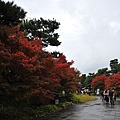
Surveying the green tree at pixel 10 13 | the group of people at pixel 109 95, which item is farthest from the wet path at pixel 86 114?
the group of people at pixel 109 95

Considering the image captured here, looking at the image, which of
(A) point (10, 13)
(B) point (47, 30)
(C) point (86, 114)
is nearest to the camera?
(A) point (10, 13)

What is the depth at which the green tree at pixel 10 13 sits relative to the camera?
1058 cm

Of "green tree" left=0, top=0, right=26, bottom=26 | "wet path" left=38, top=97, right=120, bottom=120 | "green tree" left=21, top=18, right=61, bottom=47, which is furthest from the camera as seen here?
"green tree" left=21, top=18, right=61, bottom=47

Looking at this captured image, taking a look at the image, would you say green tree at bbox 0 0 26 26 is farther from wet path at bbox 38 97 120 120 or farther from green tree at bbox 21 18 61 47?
green tree at bbox 21 18 61 47

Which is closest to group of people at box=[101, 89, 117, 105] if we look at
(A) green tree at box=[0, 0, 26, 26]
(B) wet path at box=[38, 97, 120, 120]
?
(B) wet path at box=[38, 97, 120, 120]

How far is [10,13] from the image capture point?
1073 centimetres

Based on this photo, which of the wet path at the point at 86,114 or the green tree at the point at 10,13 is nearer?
the green tree at the point at 10,13

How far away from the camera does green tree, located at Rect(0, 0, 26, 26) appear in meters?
10.6

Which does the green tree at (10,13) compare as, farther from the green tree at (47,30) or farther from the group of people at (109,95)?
the group of people at (109,95)

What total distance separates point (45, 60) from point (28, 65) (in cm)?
266

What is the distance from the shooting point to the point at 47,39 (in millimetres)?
21641

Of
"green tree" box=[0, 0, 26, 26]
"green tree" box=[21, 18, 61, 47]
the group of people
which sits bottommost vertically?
the group of people

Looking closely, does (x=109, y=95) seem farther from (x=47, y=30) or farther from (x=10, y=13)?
(x=10, y=13)

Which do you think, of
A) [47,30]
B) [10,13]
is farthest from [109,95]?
[10,13]
